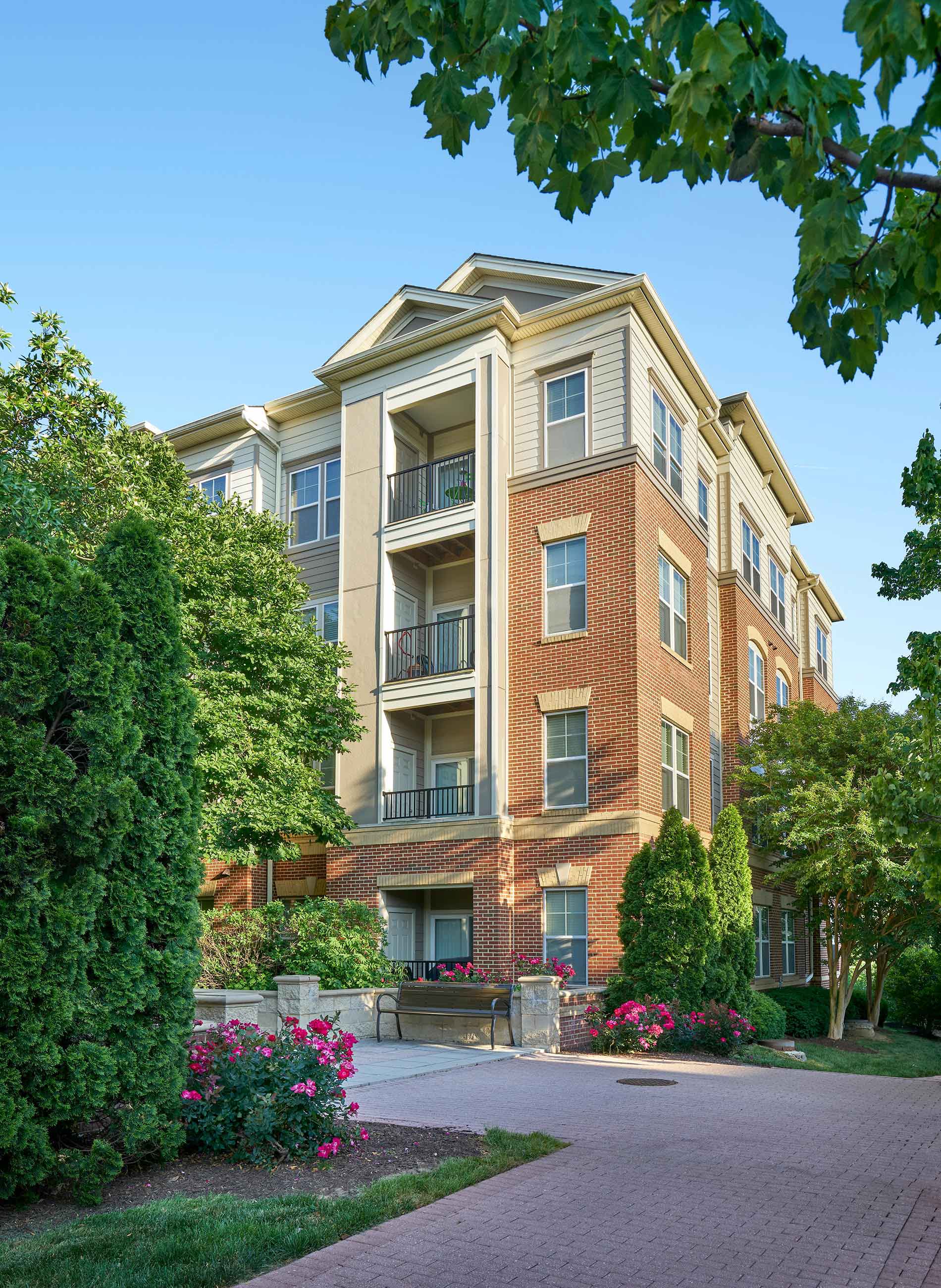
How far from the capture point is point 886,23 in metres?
3.29

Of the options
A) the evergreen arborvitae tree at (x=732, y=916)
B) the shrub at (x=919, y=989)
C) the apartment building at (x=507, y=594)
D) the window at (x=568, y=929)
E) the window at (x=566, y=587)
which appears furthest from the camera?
the shrub at (x=919, y=989)

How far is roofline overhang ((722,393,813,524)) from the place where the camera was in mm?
28438

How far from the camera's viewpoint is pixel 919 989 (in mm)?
28016

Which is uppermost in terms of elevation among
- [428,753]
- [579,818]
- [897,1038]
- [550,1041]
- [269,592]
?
[269,592]

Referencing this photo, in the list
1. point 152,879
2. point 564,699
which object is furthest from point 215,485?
Answer: point 152,879

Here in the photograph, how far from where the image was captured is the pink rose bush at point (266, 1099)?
817 cm

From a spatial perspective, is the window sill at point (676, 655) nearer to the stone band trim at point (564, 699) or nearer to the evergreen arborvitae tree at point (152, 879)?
the stone band trim at point (564, 699)

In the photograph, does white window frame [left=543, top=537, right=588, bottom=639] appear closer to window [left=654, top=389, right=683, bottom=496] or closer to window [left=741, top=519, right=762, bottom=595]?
window [left=654, top=389, right=683, bottom=496]

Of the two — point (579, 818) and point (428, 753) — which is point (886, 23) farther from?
point (428, 753)

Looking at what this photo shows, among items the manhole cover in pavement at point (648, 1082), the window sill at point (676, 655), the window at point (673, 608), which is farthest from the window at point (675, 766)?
the manhole cover in pavement at point (648, 1082)

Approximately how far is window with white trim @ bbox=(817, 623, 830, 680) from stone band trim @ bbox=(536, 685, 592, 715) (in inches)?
753

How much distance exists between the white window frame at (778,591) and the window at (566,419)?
11.8 metres

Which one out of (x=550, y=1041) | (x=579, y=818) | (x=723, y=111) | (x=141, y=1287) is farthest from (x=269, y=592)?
(x=723, y=111)

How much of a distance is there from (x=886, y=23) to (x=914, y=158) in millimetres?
667
